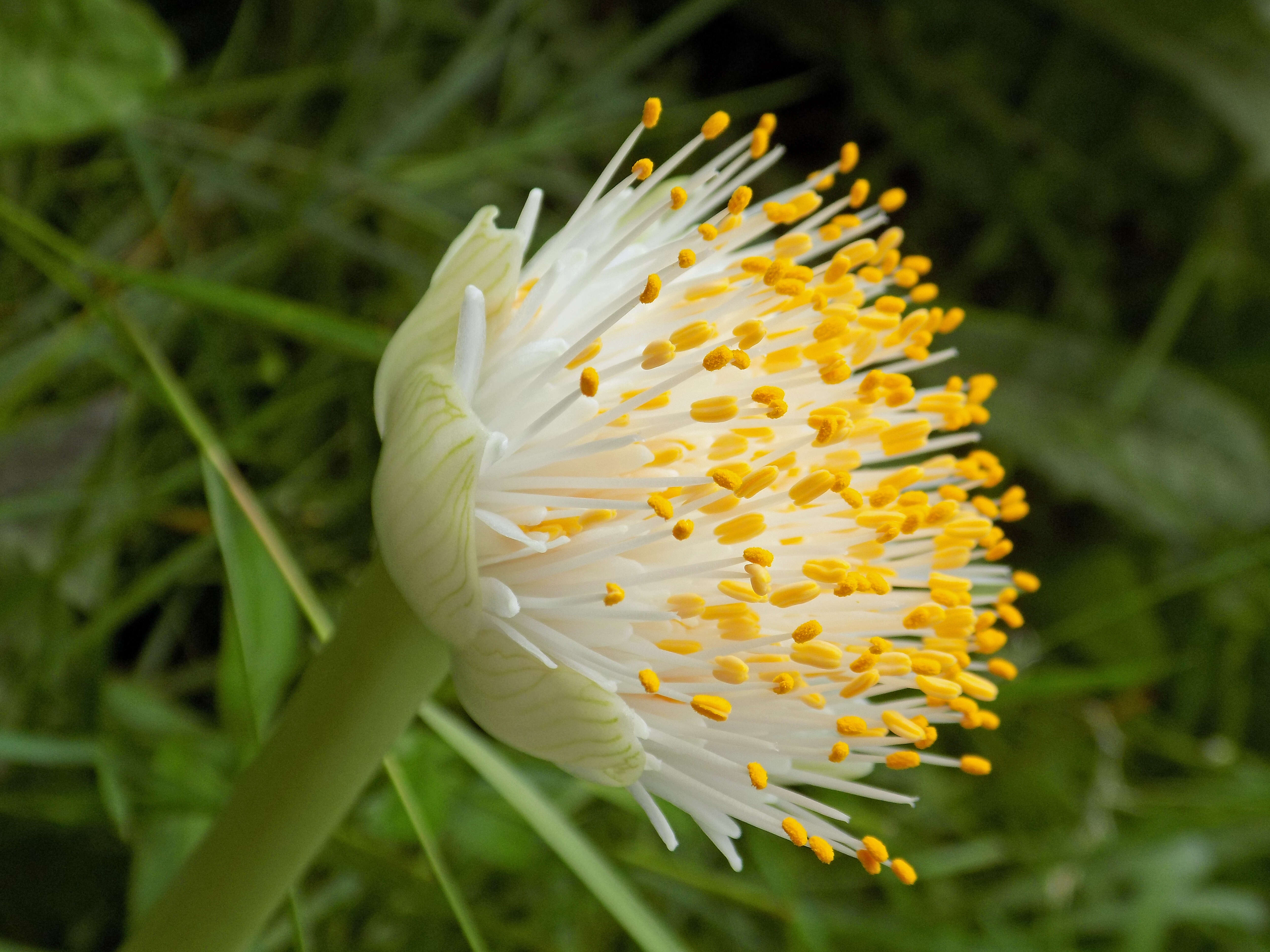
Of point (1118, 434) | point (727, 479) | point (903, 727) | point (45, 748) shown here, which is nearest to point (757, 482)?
point (727, 479)

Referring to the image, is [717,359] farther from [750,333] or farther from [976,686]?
[976,686]

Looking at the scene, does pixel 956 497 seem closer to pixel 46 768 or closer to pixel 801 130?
pixel 46 768

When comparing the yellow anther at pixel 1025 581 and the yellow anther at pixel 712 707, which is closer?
the yellow anther at pixel 712 707

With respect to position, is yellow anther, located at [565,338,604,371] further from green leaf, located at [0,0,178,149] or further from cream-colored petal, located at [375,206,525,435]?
green leaf, located at [0,0,178,149]

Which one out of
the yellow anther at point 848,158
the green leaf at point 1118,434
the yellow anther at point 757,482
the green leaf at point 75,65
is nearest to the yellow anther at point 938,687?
the yellow anther at point 757,482

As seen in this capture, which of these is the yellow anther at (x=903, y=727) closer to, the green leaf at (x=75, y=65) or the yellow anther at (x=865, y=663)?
the yellow anther at (x=865, y=663)

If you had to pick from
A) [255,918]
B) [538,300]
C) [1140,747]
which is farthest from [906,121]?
[255,918]
